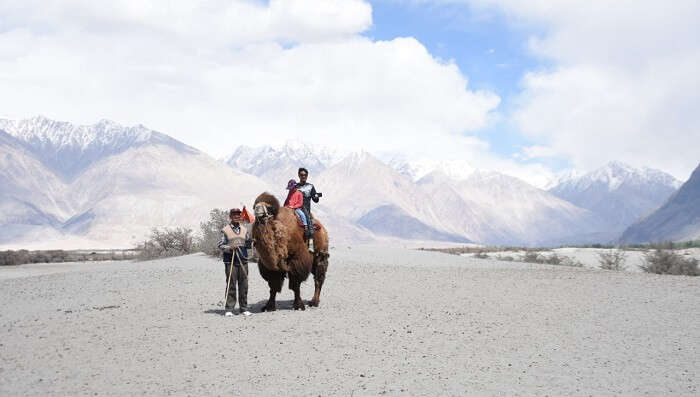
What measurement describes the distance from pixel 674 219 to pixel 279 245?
579 ft

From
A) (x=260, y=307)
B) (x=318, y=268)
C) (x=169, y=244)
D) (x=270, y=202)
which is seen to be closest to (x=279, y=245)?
(x=270, y=202)

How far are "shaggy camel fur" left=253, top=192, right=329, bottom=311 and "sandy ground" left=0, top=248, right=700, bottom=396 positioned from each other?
744mm

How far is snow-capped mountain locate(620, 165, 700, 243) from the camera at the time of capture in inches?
6048

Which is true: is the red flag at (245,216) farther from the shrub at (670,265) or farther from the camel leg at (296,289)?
the shrub at (670,265)

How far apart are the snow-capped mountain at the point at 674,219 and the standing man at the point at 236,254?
15341cm

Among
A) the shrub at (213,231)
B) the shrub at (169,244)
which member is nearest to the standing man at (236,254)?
the shrub at (213,231)

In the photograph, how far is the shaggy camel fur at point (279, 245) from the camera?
11062 mm

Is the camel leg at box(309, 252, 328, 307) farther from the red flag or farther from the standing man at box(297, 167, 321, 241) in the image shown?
the red flag

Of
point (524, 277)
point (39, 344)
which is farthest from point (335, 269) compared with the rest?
point (39, 344)

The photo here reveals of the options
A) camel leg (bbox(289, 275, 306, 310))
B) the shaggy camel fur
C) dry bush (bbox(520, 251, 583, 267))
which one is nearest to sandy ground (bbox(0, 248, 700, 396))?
camel leg (bbox(289, 275, 306, 310))

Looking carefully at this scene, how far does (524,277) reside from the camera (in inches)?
757

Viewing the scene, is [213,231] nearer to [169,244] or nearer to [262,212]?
[169,244]

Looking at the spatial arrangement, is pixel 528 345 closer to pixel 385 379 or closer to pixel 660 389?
pixel 660 389

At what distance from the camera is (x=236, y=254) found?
39.3 feet
